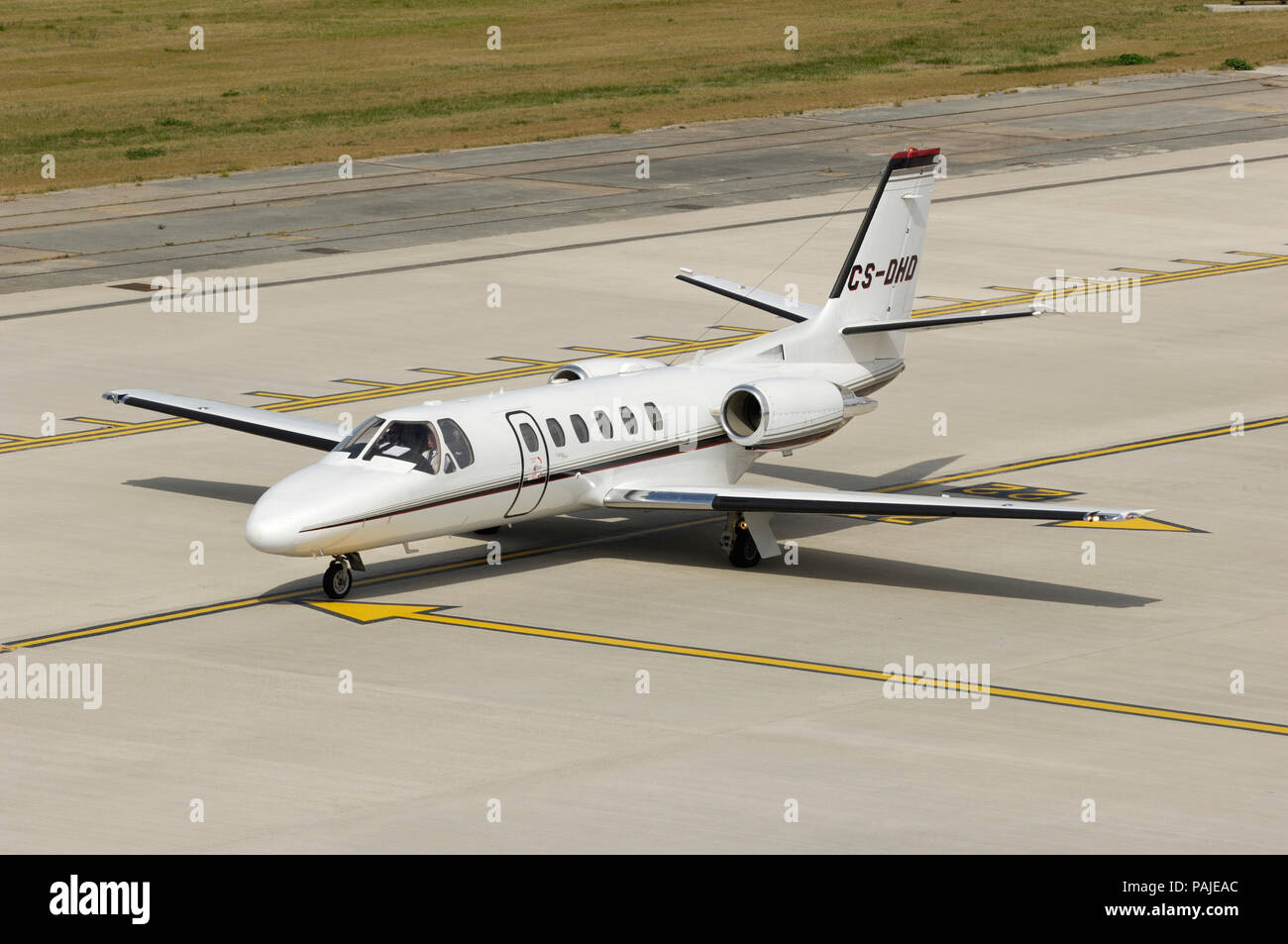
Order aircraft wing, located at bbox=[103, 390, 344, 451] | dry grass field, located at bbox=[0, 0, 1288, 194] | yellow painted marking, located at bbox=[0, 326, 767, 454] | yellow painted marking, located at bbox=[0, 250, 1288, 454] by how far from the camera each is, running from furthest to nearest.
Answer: dry grass field, located at bbox=[0, 0, 1288, 194] → yellow painted marking, located at bbox=[0, 250, 1288, 454] → yellow painted marking, located at bbox=[0, 326, 767, 454] → aircraft wing, located at bbox=[103, 390, 344, 451]

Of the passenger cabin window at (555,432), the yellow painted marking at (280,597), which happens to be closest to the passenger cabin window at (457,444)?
the passenger cabin window at (555,432)

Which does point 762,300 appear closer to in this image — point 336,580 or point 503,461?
point 503,461

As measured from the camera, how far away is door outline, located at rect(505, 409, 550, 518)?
2780 centimetres

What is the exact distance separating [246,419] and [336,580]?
6269 mm

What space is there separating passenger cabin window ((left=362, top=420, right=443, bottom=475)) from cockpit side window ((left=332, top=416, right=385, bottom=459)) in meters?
0.14

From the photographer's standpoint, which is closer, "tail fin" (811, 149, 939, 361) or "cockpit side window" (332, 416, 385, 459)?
"cockpit side window" (332, 416, 385, 459)

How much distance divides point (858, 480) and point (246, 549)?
1006cm

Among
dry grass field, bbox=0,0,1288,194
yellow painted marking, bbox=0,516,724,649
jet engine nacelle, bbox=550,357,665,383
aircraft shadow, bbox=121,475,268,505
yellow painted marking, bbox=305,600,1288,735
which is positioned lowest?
yellow painted marking, bbox=305,600,1288,735

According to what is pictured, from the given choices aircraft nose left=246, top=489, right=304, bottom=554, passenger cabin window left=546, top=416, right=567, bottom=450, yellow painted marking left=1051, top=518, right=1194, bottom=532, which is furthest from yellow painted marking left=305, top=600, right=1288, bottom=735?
yellow painted marking left=1051, top=518, right=1194, bottom=532

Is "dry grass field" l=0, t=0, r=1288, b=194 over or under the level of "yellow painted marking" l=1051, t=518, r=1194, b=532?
over

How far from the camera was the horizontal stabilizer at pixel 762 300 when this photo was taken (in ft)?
111

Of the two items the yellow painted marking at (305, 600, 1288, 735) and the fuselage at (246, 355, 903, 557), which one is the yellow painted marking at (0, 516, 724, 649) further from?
the fuselage at (246, 355, 903, 557)

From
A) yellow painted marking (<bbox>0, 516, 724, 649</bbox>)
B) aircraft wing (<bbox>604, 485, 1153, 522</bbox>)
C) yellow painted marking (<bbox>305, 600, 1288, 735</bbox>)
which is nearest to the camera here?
yellow painted marking (<bbox>305, 600, 1288, 735</bbox>)

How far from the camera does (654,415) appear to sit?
29.5 m
